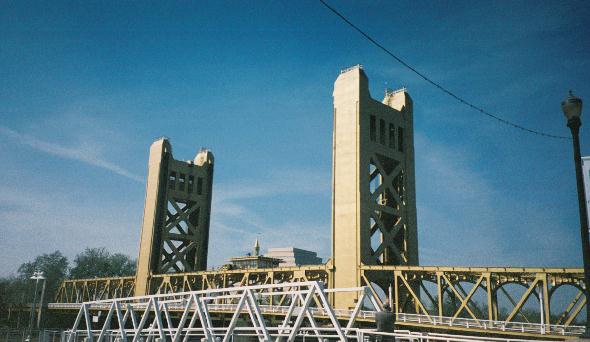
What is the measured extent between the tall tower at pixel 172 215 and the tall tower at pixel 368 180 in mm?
39734

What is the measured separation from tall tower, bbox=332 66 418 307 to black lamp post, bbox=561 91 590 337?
128ft

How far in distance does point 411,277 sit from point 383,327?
39.4 meters

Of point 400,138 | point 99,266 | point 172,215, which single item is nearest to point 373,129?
point 400,138

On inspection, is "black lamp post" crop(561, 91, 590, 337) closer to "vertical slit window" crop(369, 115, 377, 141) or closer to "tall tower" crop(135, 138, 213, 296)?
"vertical slit window" crop(369, 115, 377, 141)

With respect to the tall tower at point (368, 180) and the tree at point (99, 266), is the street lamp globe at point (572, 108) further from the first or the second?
the tree at point (99, 266)

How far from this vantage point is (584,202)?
11227 mm

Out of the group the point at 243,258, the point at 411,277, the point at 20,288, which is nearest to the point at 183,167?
the point at 243,258

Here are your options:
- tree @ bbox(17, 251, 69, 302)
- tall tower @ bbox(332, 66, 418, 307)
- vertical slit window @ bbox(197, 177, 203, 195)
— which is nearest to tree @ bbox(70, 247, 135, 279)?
tree @ bbox(17, 251, 69, 302)

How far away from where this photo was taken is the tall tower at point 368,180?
52969 mm

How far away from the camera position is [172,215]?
87.8 metres

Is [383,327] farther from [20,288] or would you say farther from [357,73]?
[20,288]

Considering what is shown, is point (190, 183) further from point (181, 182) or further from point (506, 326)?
point (506, 326)

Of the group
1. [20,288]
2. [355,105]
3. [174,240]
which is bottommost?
[20,288]

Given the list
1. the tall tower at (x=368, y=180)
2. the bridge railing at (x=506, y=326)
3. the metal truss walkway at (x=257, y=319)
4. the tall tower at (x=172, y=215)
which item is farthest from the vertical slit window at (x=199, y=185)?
the bridge railing at (x=506, y=326)
